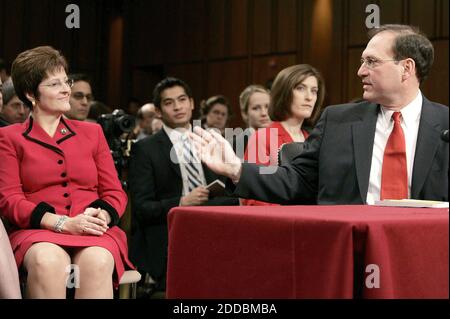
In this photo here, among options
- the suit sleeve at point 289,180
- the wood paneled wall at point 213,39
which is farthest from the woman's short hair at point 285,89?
the wood paneled wall at point 213,39

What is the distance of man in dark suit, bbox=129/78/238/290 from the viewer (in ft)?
12.1

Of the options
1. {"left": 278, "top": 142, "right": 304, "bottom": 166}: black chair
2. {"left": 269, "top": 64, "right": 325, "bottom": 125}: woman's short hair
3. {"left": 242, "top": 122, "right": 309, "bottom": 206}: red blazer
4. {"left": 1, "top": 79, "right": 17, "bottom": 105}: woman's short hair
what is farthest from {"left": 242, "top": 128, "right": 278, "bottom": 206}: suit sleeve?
{"left": 1, "top": 79, "right": 17, "bottom": 105}: woman's short hair

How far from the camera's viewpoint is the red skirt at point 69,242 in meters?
2.43

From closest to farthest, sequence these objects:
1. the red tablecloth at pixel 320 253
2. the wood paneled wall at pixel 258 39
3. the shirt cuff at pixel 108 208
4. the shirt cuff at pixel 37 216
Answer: the red tablecloth at pixel 320 253 < the shirt cuff at pixel 37 216 < the shirt cuff at pixel 108 208 < the wood paneled wall at pixel 258 39

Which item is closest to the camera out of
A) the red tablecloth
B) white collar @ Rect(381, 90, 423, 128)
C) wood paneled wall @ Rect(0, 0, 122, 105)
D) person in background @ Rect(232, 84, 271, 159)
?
the red tablecloth

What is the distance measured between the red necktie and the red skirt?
107 cm

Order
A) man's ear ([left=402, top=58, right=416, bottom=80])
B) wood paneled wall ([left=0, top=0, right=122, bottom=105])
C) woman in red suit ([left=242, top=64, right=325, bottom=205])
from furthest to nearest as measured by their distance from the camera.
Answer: wood paneled wall ([left=0, top=0, right=122, bottom=105])
woman in red suit ([left=242, top=64, right=325, bottom=205])
man's ear ([left=402, top=58, right=416, bottom=80])

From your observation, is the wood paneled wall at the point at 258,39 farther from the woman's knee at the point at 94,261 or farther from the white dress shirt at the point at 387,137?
the white dress shirt at the point at 387,137

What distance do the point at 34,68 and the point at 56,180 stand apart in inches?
19.3

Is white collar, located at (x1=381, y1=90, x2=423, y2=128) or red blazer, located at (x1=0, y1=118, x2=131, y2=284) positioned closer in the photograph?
white collar, located at (x1=381, y1=90, x2=423, y2=128)

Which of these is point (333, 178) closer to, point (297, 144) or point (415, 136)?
point (415, 136)

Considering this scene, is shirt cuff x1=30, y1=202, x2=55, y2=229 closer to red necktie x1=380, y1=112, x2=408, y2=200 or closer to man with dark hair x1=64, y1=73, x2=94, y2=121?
red necktie x1=380, y1=112, x2=408, y2=200

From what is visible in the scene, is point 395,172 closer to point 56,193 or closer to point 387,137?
point 387,137

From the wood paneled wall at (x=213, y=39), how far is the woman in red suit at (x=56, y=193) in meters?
2.58
